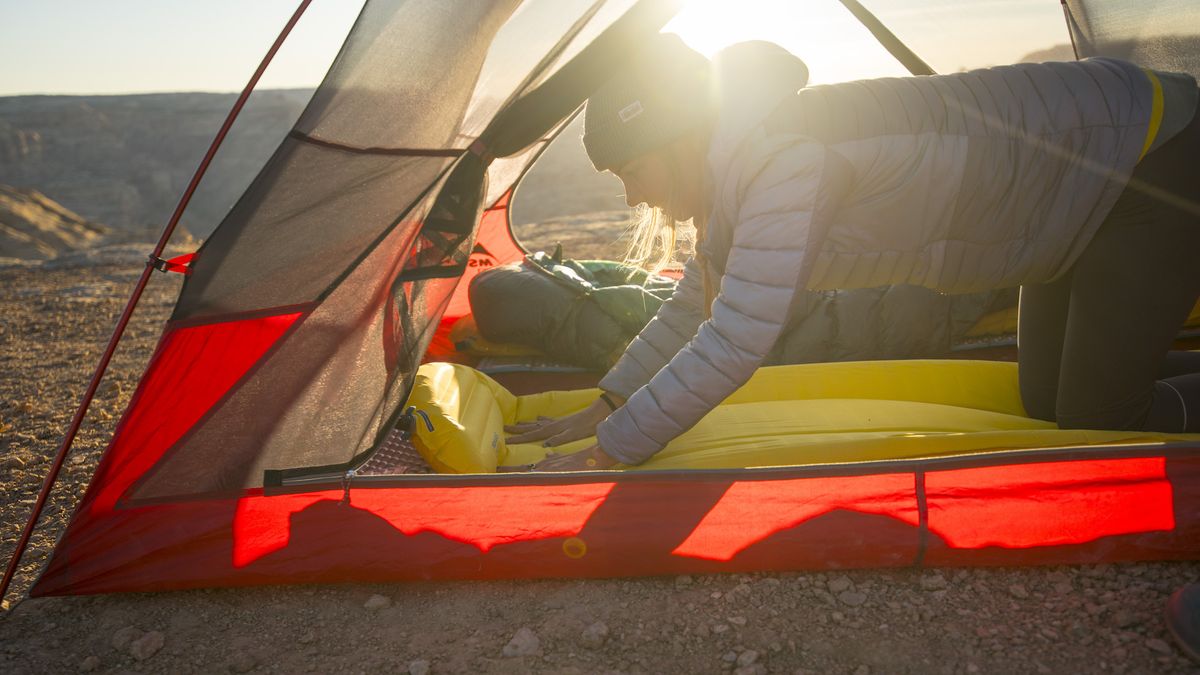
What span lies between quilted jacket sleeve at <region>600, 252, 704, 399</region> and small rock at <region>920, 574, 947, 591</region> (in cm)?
79

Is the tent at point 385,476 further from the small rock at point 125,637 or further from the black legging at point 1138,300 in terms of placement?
the black legging at point 1138,300

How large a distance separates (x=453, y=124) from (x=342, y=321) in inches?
21.0

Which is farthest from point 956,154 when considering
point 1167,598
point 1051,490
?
point 1167,598

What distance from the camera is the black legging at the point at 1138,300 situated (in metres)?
1.83

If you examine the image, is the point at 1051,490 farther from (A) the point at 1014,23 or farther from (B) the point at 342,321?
(A) the point at 1014,23

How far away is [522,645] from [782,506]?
2.01 feet

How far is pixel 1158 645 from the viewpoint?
1.59m

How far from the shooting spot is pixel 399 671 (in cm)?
171

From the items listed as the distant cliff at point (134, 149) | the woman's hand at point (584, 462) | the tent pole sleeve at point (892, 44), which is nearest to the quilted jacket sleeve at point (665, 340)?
the woman's hand at point (584, 462)

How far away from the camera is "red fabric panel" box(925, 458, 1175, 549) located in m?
1.75

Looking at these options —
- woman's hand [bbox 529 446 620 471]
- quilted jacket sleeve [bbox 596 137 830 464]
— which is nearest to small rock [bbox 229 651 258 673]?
woman's hand [bbox 529 446 620 471]

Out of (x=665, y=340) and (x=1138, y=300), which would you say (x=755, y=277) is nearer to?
(x=665, y=340)

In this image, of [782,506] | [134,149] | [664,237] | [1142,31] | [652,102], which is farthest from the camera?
[134,149]

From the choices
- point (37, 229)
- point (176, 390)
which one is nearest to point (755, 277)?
point (176, 390)
